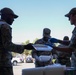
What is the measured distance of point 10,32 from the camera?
4.29 meters

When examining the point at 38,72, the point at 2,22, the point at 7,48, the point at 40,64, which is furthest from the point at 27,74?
the point at 40,64

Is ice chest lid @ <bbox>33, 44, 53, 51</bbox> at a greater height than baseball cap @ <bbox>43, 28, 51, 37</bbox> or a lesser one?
lesser

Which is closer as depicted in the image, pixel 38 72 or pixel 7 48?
pixel 38 72

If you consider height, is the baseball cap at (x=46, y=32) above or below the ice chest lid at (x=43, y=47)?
above

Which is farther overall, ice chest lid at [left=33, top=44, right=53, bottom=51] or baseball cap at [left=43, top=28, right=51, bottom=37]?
baseball cap at [left=43, top=28, right=51, bottom=37]

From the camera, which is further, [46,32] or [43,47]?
[46,32]

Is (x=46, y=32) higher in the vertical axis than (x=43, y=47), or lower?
higher

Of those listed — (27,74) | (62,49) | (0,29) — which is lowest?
(27,74)

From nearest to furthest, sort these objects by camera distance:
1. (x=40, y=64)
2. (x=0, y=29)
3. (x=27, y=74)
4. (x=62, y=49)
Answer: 1. (x=27, y=74)
2. (x=0, y=29)
3. (x=62, y=49)
4. (x=40, y=64)

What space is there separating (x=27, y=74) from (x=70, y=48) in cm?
86

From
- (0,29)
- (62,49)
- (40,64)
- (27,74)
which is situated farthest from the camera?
(40,64)

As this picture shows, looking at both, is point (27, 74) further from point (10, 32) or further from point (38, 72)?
point (10, 32)

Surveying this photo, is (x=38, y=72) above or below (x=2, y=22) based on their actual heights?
below

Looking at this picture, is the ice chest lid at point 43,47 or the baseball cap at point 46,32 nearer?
the ice chest lid at point 43,47
